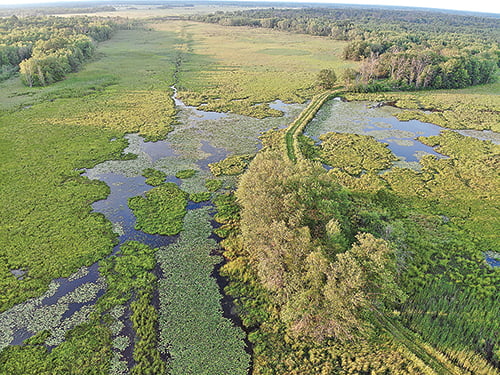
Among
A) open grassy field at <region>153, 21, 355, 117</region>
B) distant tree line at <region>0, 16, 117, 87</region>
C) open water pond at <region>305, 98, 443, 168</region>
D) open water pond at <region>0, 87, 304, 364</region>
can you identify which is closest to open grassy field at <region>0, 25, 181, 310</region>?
open water pond at <region>0, 87, 304, 364</region>

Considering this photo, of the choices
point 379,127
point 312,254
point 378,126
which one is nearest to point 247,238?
point 312,254

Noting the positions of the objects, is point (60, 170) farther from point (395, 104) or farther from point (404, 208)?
point (395, 104)

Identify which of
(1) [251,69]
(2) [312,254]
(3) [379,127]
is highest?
(1) [251,69]

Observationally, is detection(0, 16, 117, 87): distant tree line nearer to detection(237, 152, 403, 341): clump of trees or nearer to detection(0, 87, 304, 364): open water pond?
detection(0, 87, 304, 364): open water pond

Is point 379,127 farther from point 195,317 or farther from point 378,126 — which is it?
point 195,317

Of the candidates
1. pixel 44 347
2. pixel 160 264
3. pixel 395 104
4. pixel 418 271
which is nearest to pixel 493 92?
pixel 395 104

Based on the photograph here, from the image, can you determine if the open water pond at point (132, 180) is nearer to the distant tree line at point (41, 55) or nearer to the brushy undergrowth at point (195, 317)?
the brushy undergrowth at point (195, 317)
